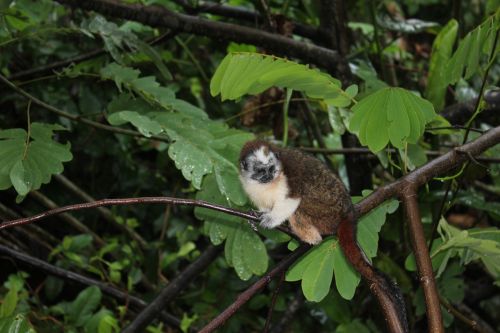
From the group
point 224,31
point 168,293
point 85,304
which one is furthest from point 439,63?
point 85,304

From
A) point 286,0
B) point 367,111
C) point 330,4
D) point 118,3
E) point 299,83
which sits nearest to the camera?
point 299,83

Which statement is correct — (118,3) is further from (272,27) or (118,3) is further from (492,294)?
(492,294)

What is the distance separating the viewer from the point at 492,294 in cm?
364

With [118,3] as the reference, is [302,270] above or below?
below

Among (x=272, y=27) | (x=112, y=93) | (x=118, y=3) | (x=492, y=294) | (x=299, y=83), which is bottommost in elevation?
(x=492, y=294)

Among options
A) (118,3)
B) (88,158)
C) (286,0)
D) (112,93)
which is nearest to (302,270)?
(118,3)

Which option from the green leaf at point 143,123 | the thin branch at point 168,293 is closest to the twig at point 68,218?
the thin branch at point 168,293

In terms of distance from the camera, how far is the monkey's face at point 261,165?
80.8 inches

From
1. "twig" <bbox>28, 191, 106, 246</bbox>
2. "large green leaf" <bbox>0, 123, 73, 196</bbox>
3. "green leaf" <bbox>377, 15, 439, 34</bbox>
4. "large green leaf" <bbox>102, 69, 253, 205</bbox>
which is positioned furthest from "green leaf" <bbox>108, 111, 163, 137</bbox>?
"green leaf" <bbox>377, 15, 439, 34</bbox>

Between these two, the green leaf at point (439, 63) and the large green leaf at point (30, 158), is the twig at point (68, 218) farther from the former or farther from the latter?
the green leaf at point (439, 63)

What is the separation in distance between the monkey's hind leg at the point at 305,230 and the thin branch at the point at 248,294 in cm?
5

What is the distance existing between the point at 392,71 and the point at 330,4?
0.93 m

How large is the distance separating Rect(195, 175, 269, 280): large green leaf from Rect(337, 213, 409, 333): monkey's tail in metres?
0.41

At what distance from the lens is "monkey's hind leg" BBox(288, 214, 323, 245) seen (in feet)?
6.07
